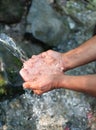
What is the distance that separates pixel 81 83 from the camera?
11.1ft

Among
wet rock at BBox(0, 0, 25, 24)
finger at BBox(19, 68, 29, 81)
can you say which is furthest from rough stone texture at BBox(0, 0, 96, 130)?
finger at BBox(19, 68, 29, 81)

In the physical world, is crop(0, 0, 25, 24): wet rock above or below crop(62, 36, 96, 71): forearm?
above

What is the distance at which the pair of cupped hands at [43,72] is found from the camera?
11.7ft

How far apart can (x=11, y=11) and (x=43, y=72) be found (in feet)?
5.44

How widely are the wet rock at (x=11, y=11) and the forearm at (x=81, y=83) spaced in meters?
1.84

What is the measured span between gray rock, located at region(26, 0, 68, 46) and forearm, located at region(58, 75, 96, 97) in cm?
162

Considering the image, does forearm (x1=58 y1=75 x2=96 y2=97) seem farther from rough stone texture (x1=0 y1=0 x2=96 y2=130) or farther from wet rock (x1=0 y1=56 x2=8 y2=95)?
rough stone texture (x1=0 y1=0 x2=96 y2=130)

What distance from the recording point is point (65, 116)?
4.53 meters

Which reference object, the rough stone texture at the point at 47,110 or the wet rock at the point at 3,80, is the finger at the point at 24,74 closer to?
the wet rock at the point at 3,80

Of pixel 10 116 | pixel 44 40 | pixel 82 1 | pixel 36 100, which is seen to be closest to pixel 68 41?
pixel 44 40

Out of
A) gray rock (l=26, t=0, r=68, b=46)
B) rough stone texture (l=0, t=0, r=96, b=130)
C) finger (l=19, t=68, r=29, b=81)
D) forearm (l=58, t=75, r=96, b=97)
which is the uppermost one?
gray rock (l=26, t=0, r=68, b=46)

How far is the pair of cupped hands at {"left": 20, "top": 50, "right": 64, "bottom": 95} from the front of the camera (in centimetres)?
356

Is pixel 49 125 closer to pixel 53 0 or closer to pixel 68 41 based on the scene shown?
pixel 68 41

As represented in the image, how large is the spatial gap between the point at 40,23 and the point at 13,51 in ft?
2.60
